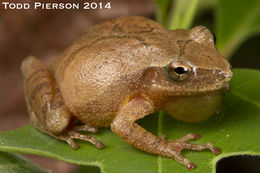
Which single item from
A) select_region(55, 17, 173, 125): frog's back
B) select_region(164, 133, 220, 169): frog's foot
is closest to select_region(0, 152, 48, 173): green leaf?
select_region(55, 17, 173, 125): frog's back

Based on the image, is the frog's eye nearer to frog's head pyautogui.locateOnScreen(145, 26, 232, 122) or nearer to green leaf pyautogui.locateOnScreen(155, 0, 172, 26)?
frog's head pyautogui.locateOnScreen(145, 26, 232, 122)

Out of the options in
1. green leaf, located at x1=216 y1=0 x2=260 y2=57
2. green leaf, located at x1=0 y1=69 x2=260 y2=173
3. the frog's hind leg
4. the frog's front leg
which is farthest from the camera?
green leaf, located at x1=216 y1=0 x2=260 y2=57

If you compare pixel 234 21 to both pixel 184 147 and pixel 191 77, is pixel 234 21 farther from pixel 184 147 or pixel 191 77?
pixel 184 147

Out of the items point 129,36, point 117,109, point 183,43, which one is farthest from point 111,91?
point 183,43

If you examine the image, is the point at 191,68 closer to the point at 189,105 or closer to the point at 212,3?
the point at 189,105

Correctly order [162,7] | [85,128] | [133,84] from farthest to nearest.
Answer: [162,7] → [85,128] → [133,84]

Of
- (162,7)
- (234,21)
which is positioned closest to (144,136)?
(162,7)
